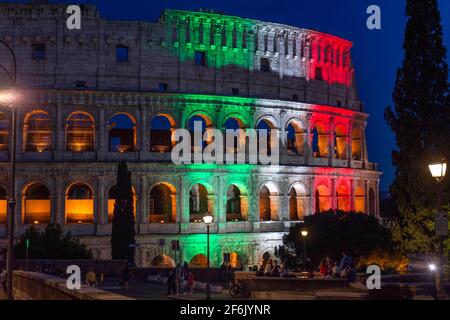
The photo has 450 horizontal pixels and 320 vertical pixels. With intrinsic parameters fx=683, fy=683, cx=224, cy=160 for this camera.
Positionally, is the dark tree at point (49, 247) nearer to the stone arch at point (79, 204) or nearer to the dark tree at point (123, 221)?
the dark tree at point (123, 221)

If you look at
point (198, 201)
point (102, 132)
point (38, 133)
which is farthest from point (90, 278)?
point (198, 201)

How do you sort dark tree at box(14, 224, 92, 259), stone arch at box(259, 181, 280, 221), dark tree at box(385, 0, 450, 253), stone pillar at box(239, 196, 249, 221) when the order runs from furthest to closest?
1. stone arch at box(259, 181, 280, 221)
2. stone pillar at box(239, 196, 249, 221)
3. dark tree at box(14, 224, 92, 259)
4. dark tree at box(385, 0, 450, 253)

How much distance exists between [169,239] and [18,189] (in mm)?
9499

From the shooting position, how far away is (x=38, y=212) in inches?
1676

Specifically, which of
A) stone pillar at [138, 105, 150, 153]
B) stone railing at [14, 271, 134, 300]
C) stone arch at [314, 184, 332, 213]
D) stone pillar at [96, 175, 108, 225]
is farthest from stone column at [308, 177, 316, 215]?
stone railing at [14, 271, 134, 300]

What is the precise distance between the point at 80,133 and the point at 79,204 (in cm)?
452

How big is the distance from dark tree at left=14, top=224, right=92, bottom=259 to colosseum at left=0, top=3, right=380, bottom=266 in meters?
6.24

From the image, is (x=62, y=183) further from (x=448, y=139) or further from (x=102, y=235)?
(x=448, y=139)

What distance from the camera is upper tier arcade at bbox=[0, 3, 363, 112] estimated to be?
41.7 meters

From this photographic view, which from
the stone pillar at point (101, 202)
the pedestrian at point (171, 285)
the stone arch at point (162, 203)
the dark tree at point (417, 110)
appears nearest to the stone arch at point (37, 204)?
the stone pillar at point (101, 202)

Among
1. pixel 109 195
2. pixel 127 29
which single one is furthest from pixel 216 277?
pixel 127 29

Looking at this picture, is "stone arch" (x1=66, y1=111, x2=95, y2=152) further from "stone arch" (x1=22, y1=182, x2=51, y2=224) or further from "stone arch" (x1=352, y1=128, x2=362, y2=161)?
"stone arch" (x1=352, y1=128, x2=362, y2=161)

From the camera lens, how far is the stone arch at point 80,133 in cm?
4316

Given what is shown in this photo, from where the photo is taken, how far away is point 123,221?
122 ft
